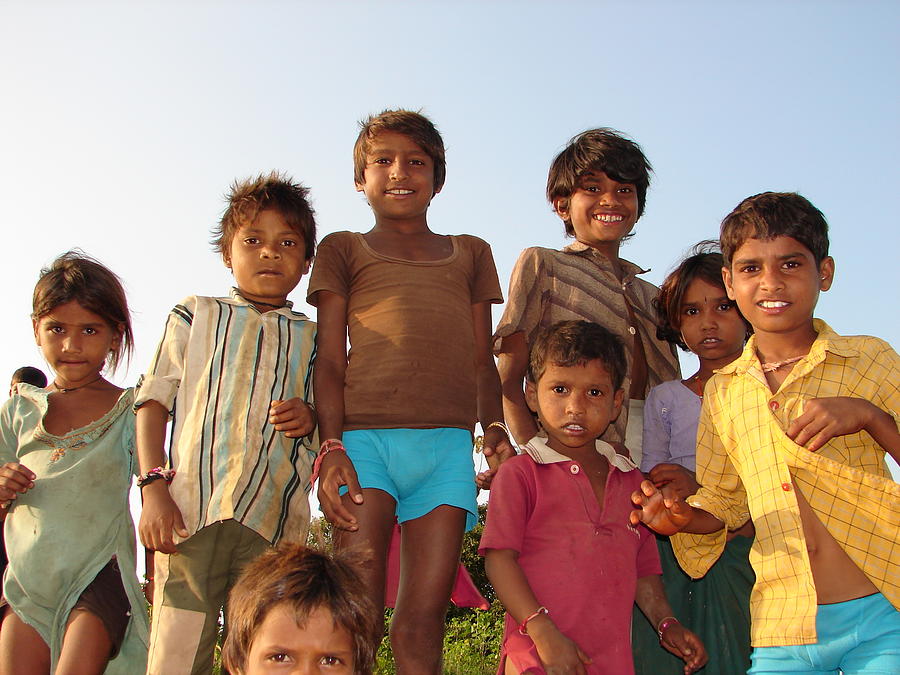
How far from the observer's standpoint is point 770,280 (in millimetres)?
3109

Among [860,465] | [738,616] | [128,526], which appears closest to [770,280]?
[860,465]

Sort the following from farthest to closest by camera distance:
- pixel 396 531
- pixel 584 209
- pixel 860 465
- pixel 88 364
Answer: pixel 584 209
pixel 88 364
pixel 396 531
pixel 860 465

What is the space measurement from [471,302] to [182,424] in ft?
4.39

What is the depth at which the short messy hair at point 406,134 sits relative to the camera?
402 centimetres

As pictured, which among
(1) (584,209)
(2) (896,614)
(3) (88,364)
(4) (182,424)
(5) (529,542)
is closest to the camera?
(2) (896,614)

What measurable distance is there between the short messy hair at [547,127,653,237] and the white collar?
4.95 feet

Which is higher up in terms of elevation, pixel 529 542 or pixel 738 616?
pixel 529 542

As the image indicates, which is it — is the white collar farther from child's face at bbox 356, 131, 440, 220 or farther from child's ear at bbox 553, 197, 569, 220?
child's ear at bbox 553, 197, 569, 220

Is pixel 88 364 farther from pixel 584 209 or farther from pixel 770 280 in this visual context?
pixel 770 280

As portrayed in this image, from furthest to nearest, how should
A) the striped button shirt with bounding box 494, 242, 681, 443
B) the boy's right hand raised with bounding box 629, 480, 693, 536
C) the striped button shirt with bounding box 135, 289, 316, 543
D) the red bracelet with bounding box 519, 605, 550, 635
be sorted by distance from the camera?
the striped button shirt with bounding box 494, 242, 681, 443 < the striped button shirt with bounding box 135, 289, 316, 543 < the boy's right hand raised with bounding box 629, 480, 693, 536 < the red bracelet with bounding box 519, 605, 550, 635

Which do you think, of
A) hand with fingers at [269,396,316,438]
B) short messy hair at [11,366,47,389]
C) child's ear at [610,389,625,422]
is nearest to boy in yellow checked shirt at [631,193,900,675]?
child's ear at [610,389,625,422]

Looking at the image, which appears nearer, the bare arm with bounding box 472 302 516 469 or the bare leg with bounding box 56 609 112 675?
the bare leg with bounding box 56 609 112 675

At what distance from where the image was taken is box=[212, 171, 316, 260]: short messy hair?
12.6ft

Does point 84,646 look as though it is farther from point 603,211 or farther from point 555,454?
point 603,211
